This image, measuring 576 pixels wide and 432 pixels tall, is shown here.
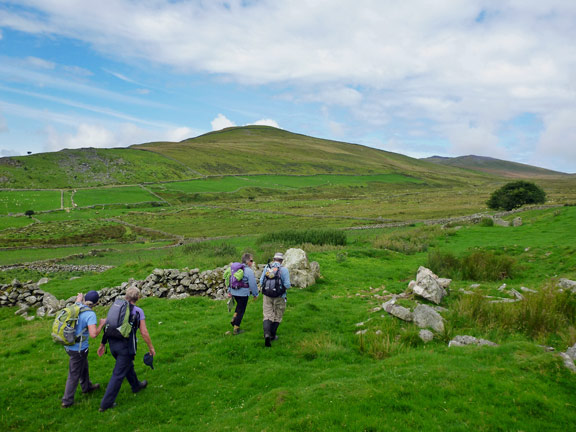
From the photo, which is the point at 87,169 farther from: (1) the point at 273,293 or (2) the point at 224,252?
(1) the point at 273,293

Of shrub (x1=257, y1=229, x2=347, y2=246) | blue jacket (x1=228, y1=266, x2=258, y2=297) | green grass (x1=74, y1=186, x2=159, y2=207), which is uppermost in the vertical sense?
green grass (x1=74, y1=186, x2=159, y2=207)

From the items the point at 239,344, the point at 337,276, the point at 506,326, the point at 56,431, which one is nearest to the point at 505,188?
the point at 337,276

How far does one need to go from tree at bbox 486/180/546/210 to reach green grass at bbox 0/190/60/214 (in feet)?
345

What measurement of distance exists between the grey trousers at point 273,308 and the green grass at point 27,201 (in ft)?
315

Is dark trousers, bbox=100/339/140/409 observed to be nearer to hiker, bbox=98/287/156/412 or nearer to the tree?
hiker, bbox=98/287/156/412

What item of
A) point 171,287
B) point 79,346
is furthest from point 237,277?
point 171,287

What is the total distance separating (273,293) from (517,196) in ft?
206

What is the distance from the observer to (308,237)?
3791 cm

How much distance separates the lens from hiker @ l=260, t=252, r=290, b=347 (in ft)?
36.9

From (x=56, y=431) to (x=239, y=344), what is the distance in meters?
5.30

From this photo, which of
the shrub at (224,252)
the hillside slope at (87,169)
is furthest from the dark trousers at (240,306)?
the hillside slope at (87,169)

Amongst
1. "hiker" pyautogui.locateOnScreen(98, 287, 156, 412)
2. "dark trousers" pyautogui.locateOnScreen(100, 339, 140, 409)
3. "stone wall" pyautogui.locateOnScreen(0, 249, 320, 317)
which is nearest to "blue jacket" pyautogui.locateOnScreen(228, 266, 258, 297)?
"hiker" pyautogui.locateOnScreen(98, 287, 156, 412)

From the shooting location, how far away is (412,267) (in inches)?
925

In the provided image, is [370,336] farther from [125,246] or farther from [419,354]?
[125,246]
